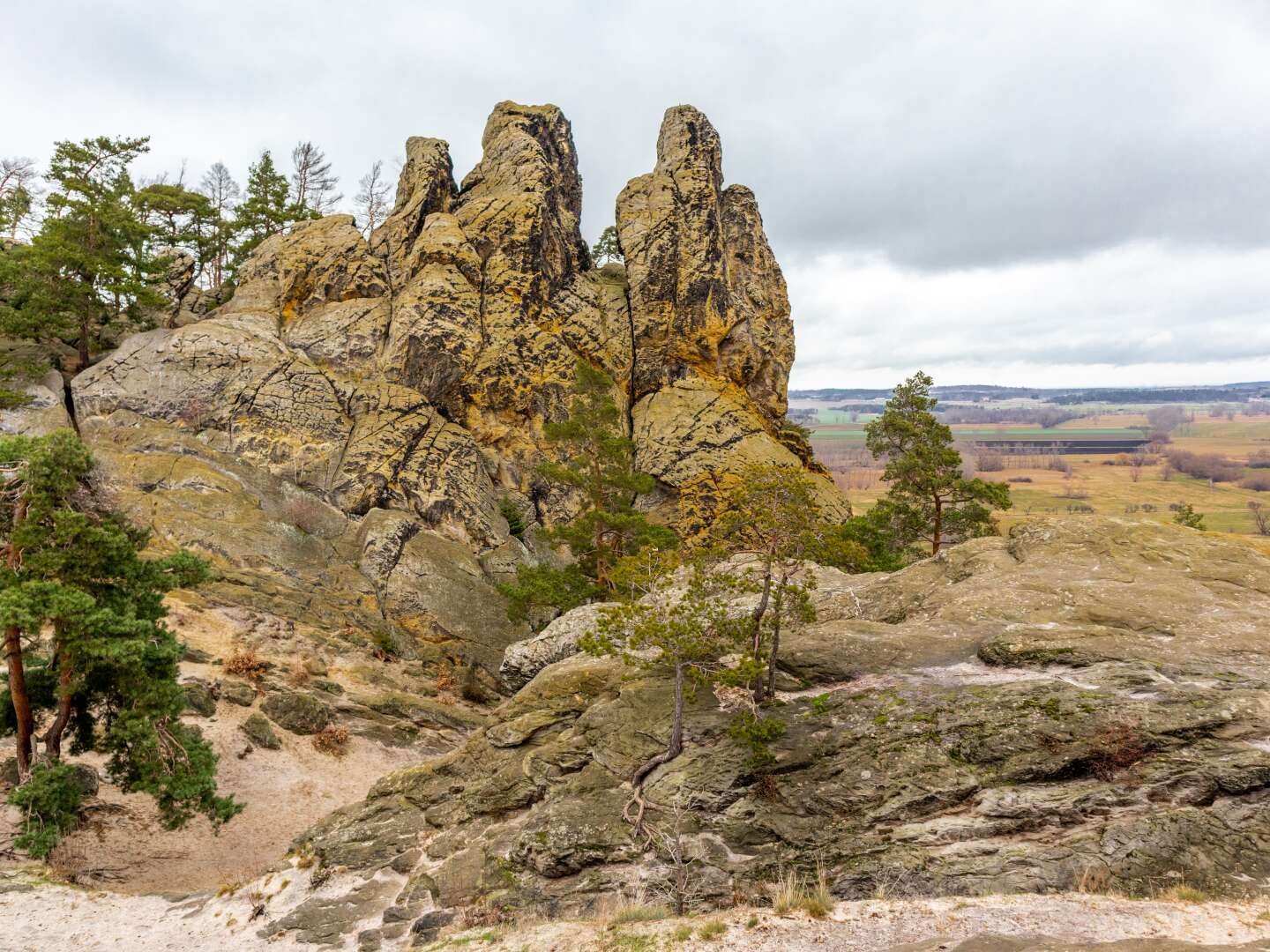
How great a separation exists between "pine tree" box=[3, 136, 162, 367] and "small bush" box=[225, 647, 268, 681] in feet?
99.3

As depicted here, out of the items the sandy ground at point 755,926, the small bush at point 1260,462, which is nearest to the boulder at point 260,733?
the sandy ground at point 755,926

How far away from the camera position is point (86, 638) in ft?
46.0

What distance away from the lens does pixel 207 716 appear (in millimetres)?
22859

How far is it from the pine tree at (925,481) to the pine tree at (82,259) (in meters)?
49.0

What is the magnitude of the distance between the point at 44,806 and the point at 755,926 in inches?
655

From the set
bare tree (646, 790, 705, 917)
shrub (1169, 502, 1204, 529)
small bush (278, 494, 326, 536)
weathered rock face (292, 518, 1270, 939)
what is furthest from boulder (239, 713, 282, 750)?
shrub (1169, 502, 1204, 529)

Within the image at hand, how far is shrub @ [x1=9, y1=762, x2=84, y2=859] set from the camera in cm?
1414

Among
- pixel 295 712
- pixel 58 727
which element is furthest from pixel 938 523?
pixel 58 727

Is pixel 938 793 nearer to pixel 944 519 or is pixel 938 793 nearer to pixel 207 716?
pixel 944 519

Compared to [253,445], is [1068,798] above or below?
below

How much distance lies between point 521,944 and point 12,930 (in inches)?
421

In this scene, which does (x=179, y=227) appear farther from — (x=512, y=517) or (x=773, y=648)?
(x=773, y=648)

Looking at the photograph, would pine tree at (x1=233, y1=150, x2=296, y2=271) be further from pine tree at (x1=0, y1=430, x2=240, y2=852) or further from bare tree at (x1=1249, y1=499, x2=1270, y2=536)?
bare tree at (x1=1249, y1=499, x2=1270, y2=536)

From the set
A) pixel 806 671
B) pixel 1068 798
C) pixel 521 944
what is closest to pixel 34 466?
pixel 521 944
